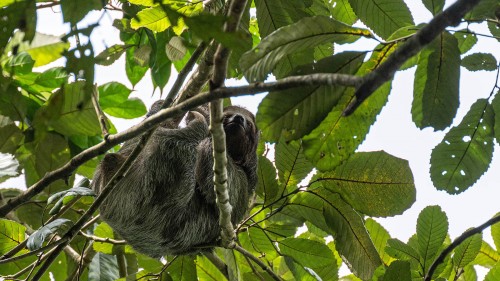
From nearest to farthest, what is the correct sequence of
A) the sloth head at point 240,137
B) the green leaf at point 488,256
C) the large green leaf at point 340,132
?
the large green leaf at point 340,132, the green leaf at point 488,256, the sloth head at point 240,137

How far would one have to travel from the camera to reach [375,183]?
12.5 feet

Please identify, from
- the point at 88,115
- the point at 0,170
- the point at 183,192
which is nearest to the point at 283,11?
the point at 88,115

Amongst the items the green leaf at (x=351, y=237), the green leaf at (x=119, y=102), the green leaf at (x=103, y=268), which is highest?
the green leaf at (x=119, y=102)

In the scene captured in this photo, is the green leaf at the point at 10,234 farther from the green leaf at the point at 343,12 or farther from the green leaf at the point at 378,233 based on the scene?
the green leaf at the point at 343,12

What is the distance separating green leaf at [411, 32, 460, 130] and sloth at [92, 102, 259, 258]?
7.41 ft

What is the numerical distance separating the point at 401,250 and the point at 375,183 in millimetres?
793

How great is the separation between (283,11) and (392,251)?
1977 mm

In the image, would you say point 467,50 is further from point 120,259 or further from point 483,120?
point 120,259

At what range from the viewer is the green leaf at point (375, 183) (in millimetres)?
3758

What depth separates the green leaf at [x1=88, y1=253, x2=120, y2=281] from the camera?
427 centimetres

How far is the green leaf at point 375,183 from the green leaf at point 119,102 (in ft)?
6.47

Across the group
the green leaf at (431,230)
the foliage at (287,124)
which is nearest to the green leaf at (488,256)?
the foliage at (287,124)

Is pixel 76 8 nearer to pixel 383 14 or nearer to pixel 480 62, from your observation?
pixel 383 14

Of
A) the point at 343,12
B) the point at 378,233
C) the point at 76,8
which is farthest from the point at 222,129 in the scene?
the point at 378,233
